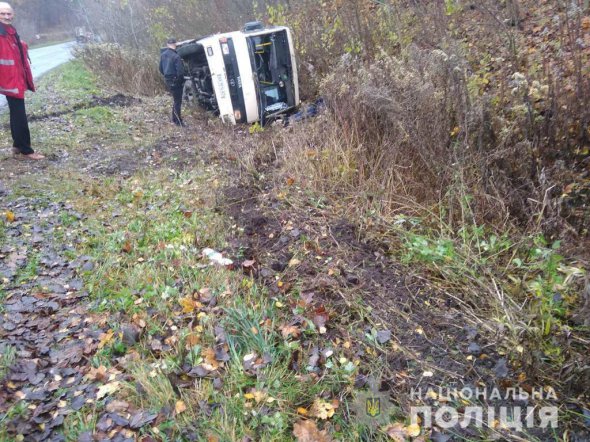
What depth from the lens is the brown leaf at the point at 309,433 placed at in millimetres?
2217

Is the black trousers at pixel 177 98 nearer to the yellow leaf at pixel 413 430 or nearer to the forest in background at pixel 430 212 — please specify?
the forest in background at pixel 430 212

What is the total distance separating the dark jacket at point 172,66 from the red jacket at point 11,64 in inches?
113

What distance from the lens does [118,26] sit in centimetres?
1789

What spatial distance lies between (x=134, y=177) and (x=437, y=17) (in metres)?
4.70

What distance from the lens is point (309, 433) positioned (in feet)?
7.36

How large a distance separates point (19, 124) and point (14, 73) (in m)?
0.75

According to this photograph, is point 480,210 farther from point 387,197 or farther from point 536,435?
point 536,435

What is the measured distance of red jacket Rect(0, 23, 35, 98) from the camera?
565cm

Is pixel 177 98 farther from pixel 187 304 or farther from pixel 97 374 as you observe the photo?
pixel 97 374

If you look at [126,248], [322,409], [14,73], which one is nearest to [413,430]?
[322,409]

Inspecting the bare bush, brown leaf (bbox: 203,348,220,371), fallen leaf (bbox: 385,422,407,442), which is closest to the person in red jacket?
brown leaf (bbox: 203,348,220,371)

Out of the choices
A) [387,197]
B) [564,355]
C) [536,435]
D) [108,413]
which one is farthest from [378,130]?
[108,413]

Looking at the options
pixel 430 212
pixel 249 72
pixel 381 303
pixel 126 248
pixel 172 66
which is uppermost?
pixel 172 66

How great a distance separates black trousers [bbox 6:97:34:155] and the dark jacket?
311 centimetres
